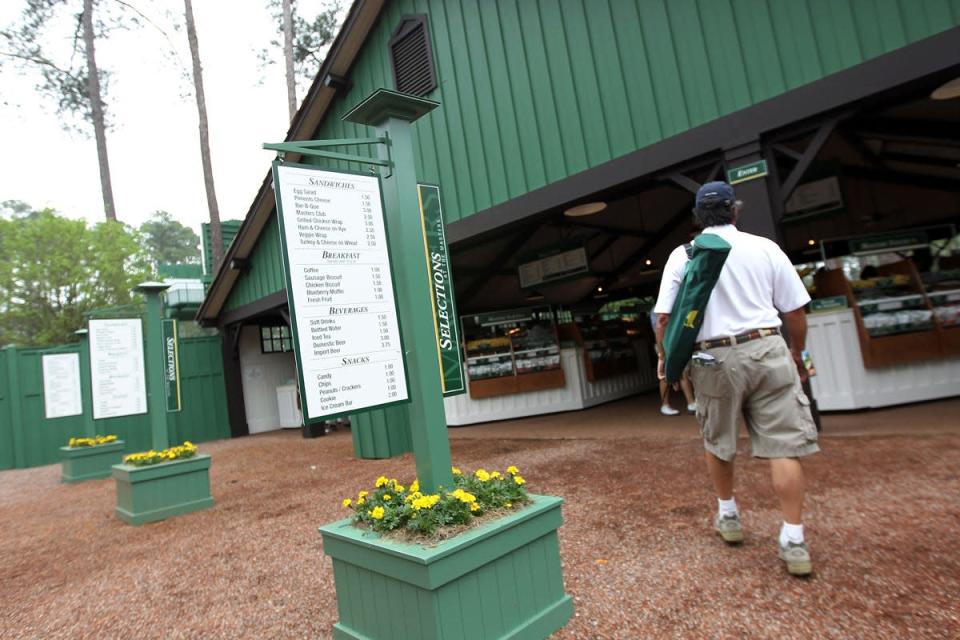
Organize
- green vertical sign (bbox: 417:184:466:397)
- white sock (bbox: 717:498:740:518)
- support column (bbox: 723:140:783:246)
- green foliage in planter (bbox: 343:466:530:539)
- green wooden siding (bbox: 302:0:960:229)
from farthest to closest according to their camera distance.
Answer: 1. support column (bbox: 723:140:783:246)
2. green wooden siding (bbox: 302:0:960:229)
3. green vertical sign (bbox: 417:184:466:397)
4. white sock (bbox: 717:498:740:518)
5. green foliage in planter (bbox: 343:466:530:539)

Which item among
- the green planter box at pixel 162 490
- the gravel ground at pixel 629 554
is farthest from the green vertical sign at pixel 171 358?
the gravel ground at pixel 629 554

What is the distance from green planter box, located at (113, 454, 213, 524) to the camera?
516 centimetres

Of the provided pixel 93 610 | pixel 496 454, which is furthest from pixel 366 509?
pixel 496 454

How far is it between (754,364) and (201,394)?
13.5 m

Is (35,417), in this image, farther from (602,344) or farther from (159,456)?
(602,344)

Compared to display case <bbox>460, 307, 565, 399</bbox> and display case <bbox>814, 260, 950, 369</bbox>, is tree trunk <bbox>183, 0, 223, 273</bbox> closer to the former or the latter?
display case <bbox>460, 307, 565, 399</bbox>

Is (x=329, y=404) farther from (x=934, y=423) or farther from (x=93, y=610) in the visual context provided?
(x=934, y=423)

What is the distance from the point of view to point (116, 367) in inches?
266

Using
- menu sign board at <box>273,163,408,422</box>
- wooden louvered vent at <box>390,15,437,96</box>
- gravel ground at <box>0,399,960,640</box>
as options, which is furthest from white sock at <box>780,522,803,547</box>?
wooden louvered vent at <box>390,15,437,96</box>

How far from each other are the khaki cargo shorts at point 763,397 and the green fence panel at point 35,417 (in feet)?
42.1

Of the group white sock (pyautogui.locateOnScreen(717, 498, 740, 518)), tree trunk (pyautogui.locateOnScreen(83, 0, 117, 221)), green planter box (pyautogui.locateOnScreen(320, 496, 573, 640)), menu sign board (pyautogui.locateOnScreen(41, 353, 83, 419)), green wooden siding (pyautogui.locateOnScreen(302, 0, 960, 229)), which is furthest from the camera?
tree trunk (pyautogui.locateOnScreen(83, 0, 117, 221))

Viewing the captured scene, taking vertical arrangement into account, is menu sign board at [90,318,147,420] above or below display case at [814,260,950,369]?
above

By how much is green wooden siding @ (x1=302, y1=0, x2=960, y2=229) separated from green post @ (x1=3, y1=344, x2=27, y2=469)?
30.4 feet

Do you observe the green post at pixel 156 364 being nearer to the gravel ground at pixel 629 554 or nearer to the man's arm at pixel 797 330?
the gravel ground at pixel 629 554
